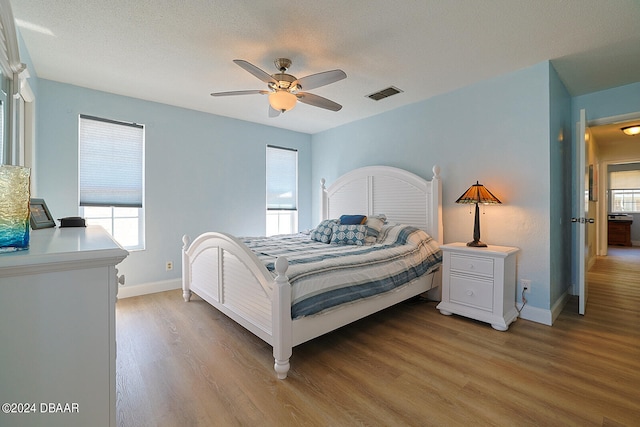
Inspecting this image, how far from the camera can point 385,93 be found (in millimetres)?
3344

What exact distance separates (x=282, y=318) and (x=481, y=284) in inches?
76.9

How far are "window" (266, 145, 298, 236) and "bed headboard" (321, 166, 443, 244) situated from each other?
2.22 feet

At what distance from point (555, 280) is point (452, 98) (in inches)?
88.0

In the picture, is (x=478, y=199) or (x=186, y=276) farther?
(x=186, y=276)

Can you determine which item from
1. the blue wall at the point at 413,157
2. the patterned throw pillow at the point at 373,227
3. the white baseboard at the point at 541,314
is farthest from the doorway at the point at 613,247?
the patterned throw pillow at the point at 373,227

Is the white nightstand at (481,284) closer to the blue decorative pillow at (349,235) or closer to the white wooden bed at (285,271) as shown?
the white wooden bed at (285,271)

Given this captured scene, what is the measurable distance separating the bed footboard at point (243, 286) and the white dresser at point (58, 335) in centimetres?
97

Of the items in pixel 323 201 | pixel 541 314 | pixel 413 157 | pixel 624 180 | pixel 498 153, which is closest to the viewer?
pixel 541 314

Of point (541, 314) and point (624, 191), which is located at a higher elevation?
point (624, 191)

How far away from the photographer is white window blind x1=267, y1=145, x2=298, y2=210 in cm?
477

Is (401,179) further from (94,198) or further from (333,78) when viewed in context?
(94,198)

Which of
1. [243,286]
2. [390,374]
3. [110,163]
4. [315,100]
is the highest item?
[315,100]

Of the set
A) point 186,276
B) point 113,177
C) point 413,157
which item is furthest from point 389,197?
point 113,177

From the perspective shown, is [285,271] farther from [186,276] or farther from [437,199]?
[437,199]
